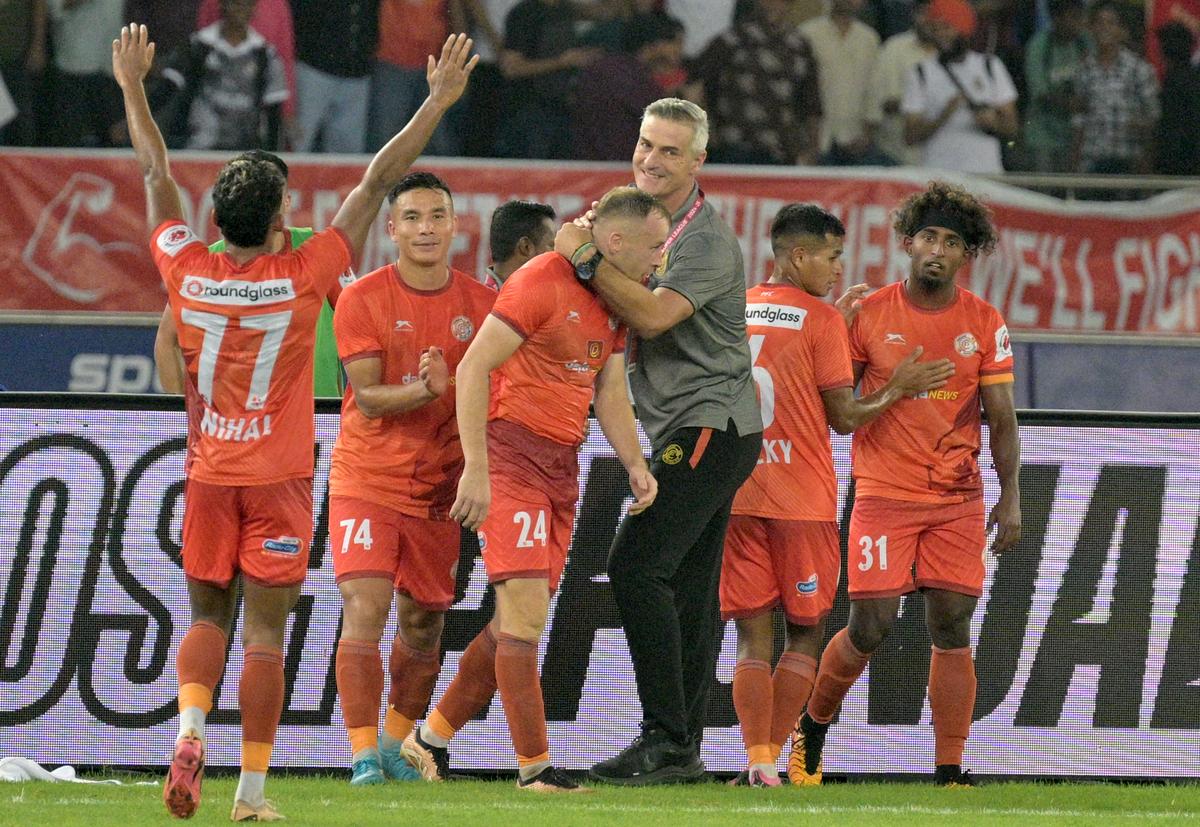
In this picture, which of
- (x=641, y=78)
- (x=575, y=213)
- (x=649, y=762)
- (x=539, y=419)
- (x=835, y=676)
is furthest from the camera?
(x=641, y=78)

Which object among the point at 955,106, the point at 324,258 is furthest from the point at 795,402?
the point at 955,106

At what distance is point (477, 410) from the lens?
5.56m

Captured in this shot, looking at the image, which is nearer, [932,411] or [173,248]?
[173,248]

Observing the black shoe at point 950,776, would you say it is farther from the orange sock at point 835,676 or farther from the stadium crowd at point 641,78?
the stadium crowd at point 641,78

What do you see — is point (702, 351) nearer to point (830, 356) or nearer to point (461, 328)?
point (830, 356)

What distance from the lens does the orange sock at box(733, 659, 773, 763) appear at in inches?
251

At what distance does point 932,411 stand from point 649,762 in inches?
68.2

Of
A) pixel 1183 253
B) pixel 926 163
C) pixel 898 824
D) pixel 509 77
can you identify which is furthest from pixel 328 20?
pixel 898 824

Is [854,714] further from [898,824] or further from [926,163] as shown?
[926,163]

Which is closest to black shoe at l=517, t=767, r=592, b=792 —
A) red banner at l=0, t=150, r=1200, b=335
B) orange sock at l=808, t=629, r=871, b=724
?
orange sock at l=808, t=629, r=871, b=724

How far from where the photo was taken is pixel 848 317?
6.89 metres

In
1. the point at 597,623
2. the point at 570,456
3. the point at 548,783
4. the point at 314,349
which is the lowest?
the point at 548,783

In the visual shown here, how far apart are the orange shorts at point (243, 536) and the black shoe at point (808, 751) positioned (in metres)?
2.27

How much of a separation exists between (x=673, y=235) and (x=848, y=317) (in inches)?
39.8
